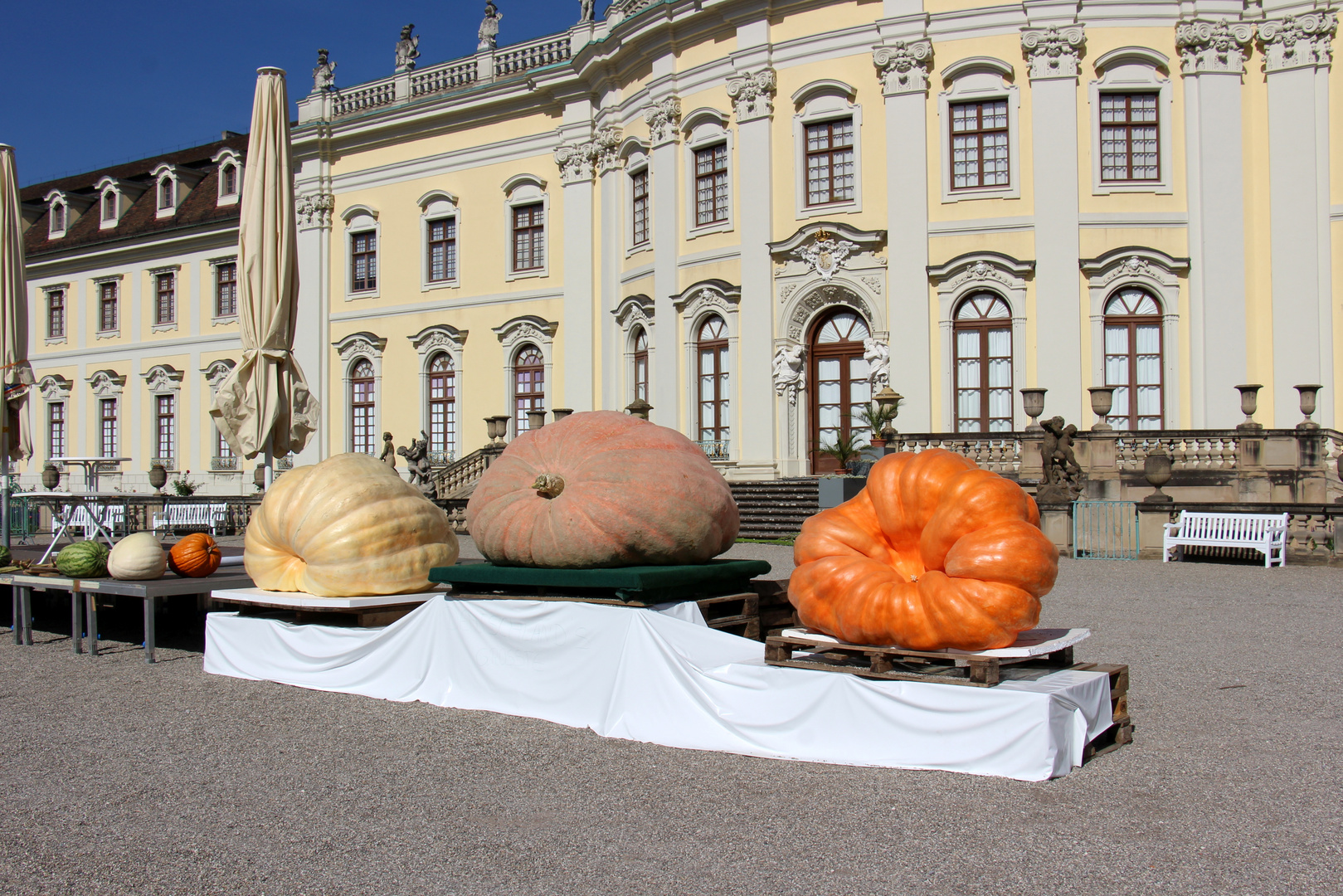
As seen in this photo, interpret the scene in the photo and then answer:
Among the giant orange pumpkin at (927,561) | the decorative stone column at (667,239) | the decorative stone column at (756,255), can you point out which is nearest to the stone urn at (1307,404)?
the decorative stone column at (756,255)

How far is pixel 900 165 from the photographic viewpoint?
798 inches

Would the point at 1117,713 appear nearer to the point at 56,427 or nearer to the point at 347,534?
the point at 347,534

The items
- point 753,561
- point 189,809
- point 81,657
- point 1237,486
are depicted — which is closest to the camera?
point 189,809

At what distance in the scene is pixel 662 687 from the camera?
5152mm

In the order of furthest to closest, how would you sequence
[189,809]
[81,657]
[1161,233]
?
[1161,233] → [81,657] → [189,809]

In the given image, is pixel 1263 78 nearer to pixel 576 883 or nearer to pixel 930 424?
pixel 930 424

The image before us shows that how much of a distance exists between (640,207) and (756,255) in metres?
3.84

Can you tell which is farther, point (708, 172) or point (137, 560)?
point (708, 172)

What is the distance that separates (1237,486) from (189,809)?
1553 centimetres

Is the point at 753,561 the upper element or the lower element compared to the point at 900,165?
lower

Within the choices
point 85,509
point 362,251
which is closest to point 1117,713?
point 85,509

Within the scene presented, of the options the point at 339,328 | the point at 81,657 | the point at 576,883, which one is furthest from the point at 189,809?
the point at 339,328

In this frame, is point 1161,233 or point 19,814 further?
point 1161,233

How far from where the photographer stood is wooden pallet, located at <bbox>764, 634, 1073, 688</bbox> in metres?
4.46
